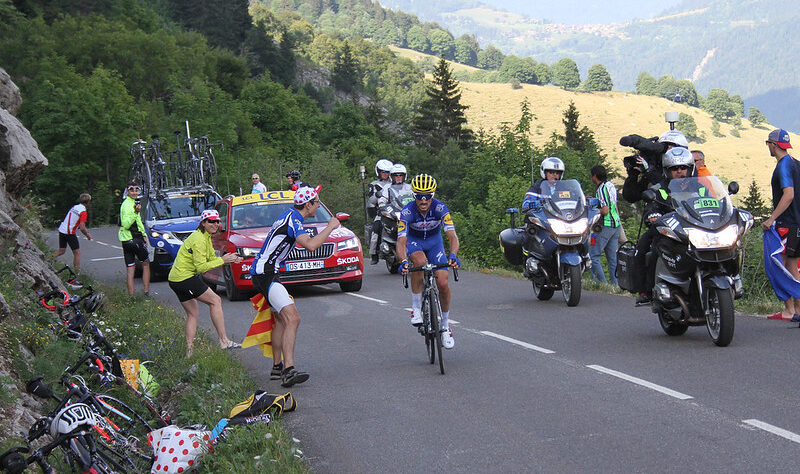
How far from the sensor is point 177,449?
6.64m

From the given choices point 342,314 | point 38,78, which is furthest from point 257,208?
point 38,78

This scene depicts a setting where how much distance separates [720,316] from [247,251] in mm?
9305

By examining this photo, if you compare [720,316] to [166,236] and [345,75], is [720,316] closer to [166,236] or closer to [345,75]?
[166,236]

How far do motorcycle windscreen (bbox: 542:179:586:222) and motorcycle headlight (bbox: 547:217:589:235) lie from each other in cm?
8

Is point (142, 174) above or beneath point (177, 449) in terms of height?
above

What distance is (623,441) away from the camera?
6383mm

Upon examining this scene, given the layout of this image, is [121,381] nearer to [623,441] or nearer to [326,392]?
[326,392]

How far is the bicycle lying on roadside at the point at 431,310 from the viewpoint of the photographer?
9.43 metres

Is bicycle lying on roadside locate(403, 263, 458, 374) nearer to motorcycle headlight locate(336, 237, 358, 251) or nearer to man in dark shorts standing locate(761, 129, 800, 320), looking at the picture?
man in dark shorts standing locate(761, 129, 800, 320)

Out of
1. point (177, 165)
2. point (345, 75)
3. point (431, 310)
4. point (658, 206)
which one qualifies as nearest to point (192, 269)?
point (431, 310)

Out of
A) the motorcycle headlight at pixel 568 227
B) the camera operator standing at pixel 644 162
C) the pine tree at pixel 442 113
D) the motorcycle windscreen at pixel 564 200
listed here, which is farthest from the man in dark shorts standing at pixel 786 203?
the pine tree at pixel 442 113

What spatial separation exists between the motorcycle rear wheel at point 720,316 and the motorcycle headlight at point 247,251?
8.87 meters

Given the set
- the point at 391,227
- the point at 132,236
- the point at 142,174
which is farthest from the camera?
the point at 142,174

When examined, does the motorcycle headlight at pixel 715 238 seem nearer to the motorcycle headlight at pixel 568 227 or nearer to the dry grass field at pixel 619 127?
the motorcycle headlight at pixel 568 227
